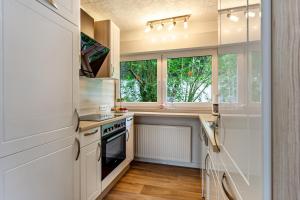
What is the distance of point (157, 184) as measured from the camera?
229cm

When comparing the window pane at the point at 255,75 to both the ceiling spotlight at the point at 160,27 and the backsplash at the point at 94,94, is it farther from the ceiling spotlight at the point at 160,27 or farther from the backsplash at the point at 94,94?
the ceiling spotlight at the point at 160,27

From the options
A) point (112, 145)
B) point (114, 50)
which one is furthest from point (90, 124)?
point (114, 50)

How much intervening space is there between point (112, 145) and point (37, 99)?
131cm

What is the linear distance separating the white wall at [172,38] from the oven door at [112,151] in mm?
1574

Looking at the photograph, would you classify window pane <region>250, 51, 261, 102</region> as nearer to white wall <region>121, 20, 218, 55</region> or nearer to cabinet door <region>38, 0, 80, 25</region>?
cabinet door <region>38, 0, 80, 25</region>

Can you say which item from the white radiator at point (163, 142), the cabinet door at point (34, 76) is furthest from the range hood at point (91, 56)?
the white radiator at point (163, 142)

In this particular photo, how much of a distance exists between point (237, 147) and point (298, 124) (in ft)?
0.95

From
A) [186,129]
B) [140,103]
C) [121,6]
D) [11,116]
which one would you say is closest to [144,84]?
[140,103]

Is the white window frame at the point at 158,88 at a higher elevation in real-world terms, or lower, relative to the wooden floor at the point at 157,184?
higher

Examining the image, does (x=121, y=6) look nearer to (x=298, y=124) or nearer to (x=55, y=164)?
(x=55, y=164)

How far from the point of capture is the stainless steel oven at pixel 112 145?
195cm

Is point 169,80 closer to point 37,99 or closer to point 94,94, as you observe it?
point 94,94

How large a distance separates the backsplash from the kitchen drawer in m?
0.74

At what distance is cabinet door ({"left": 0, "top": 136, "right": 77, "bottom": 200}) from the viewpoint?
0.86 meters
